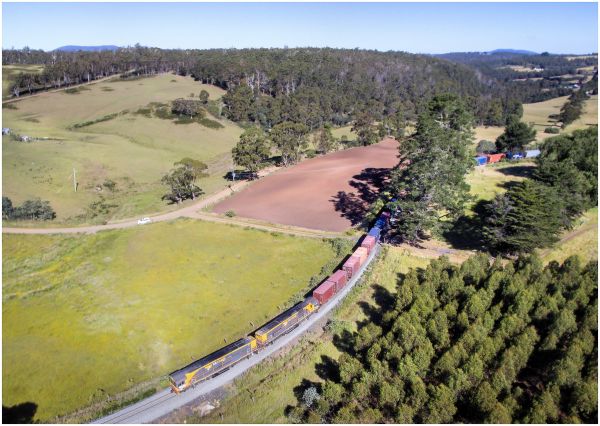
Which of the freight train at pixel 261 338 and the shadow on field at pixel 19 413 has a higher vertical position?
the freight train at pixel 261 338

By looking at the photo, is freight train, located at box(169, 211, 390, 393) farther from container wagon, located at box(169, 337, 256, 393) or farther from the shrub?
the shrub

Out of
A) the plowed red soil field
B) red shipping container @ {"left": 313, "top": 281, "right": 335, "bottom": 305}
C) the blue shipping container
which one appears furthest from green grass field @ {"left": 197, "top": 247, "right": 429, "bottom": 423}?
the blue shipping container

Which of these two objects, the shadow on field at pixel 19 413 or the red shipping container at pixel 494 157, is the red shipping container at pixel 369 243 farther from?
the red shipping container at pixel 494 157

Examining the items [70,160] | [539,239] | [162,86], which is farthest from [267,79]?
[539,239]

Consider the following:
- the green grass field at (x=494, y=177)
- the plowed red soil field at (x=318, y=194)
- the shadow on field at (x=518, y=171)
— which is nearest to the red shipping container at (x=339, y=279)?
the plowed red soil field at (x=318, y=194)

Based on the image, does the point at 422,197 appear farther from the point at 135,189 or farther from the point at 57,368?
the point at 135,189
